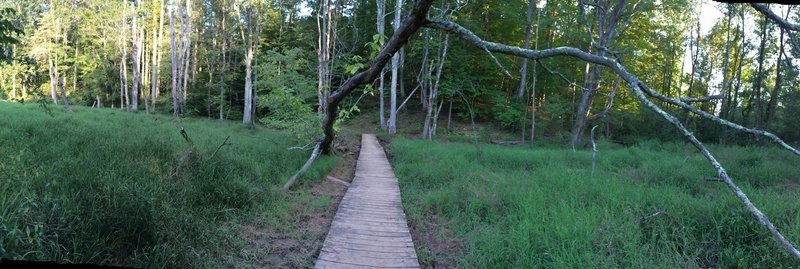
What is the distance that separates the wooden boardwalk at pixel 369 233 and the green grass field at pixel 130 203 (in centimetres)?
75

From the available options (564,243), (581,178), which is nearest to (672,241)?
(564,243)

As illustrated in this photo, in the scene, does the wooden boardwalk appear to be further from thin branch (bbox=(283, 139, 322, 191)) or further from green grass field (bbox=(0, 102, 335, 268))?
thin branch (bbox=(283, 139, 322, 191))

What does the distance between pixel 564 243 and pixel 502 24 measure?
24.6 metres

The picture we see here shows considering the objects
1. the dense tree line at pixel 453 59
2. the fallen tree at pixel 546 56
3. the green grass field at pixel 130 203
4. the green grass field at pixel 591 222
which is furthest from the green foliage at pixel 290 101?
the fallen tree at pixel 546 56

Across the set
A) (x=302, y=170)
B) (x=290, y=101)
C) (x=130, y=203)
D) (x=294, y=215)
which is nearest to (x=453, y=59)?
(x=290, y=101)

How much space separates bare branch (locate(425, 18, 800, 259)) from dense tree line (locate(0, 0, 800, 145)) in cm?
1464

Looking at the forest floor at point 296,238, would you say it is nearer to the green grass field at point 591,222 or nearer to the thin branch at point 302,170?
the thin branch at point 302,170

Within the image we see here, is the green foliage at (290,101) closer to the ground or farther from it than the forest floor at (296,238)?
farther from it

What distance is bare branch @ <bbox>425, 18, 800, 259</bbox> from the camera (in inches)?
45.3

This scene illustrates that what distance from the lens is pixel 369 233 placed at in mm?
5230

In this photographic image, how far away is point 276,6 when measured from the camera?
26766 millimetres

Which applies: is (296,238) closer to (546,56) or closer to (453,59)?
(546,56)

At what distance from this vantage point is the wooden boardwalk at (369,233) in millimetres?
4309

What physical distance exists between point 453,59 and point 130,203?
23.3 m
